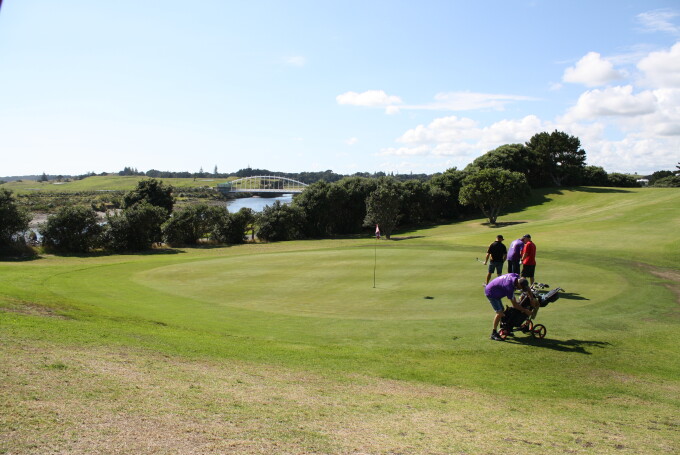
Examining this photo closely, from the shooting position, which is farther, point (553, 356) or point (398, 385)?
point (553, 356)

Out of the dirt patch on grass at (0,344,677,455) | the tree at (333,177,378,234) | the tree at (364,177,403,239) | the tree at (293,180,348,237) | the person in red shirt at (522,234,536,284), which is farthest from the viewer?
the tree at (333,177,378,234)

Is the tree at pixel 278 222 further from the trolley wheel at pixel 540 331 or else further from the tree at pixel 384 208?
the trolley wheel at pixel 540 331

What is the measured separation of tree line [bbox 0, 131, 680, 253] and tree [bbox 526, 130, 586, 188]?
0.22m

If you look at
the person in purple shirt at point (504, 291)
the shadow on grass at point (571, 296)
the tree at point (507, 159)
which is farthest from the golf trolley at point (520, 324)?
the tree at point (507, 159)

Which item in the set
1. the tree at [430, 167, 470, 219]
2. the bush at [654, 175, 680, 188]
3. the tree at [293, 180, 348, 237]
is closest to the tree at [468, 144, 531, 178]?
the tree at [430, 167, 470, 219]

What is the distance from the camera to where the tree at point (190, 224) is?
2338 inches

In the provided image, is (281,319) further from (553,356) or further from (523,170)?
(523,170)

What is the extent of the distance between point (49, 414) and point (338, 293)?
1535 cm

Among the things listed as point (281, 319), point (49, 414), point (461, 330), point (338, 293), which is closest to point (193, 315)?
point (281, 319)

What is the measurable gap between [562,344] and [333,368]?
286 inches

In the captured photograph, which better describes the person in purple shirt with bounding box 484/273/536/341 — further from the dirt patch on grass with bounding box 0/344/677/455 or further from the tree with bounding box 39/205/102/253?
the tree with bounding box 39/205/102/253

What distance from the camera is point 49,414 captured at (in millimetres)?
6816

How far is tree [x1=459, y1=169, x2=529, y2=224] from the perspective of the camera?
257ft

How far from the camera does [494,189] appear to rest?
78250 millimetres
